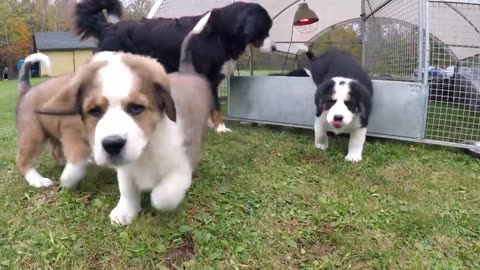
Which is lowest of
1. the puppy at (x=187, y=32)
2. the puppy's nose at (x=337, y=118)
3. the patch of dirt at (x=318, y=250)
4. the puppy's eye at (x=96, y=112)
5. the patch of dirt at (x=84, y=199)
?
the patch of dirt at (x=318, y=250)

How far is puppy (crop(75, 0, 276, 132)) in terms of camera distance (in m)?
5.71

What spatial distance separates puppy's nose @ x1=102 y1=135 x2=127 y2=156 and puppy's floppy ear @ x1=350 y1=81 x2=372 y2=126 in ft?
9.10

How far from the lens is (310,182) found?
3684 mm

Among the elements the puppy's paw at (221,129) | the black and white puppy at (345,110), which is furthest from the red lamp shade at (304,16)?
the black and white puppy at (345,110)

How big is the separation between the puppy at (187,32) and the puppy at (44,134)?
2222 mm

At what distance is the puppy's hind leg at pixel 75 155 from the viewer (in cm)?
314

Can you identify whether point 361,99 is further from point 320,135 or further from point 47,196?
point 47,196

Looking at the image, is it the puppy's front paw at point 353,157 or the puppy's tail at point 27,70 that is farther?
the puppy's front paw at point 353,157

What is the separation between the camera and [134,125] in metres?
2.25

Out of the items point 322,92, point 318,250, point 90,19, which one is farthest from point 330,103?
point 90,19

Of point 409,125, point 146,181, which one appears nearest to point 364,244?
point 146,181

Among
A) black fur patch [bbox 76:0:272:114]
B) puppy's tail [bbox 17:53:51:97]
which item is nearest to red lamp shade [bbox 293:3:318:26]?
black fur patch [bbox 76:0:272:114]

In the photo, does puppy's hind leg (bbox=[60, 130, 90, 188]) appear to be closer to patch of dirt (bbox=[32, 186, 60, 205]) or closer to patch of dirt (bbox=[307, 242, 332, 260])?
patch of dirt (bbox=[32, 186, 60, 205])

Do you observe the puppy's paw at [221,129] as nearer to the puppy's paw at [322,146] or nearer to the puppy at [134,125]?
the puppy's paw at [322,146]
